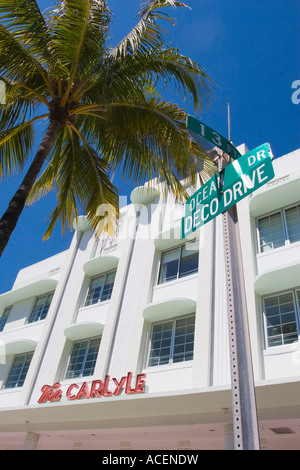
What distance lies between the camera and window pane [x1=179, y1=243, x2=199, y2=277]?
13941 millimetres

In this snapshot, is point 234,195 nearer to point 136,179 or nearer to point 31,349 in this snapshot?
point 136,179

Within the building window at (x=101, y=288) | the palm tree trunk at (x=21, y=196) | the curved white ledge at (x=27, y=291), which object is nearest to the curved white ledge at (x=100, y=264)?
the building window at (x=101, y=288)

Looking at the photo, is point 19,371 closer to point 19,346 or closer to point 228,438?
point 19,346

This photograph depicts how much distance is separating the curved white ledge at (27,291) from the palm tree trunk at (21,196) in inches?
452

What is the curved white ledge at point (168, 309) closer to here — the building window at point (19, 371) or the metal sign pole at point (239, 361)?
the building window at point (19, 371)

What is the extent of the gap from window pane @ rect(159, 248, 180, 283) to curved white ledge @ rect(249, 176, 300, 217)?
337 centimetres

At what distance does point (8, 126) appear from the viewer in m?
8.75

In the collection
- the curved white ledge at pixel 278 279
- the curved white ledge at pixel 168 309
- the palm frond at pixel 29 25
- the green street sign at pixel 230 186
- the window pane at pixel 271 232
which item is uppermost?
the window pane at pixel 271 232

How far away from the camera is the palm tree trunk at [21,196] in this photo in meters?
6.44

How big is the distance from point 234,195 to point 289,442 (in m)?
9.30

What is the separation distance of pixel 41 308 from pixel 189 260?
860cm

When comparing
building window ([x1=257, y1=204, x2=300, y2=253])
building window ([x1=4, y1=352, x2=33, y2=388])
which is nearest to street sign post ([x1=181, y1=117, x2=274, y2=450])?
building window ([x1=257, y1=204, x2=300, y2=253])

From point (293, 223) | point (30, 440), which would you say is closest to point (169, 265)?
point (293, 223)

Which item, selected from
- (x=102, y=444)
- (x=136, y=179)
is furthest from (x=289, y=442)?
(x=136, y=179)
